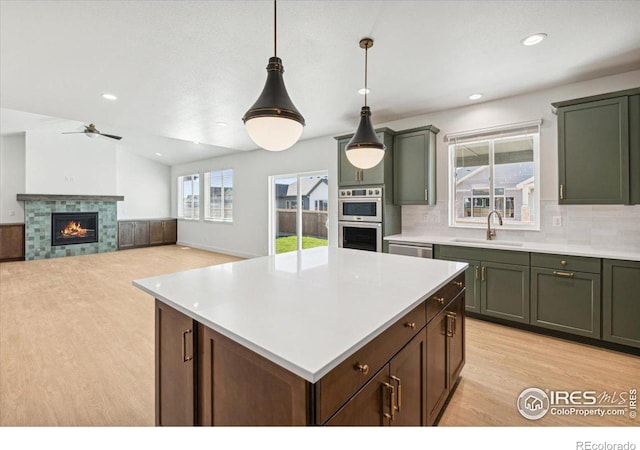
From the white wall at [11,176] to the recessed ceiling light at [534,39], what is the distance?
10.0m

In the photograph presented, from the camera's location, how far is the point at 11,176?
7.22 metres

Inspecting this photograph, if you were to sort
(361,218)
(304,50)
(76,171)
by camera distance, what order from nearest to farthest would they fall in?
(304,50)
(361,218)
(76,171)

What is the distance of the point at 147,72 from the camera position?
295cm

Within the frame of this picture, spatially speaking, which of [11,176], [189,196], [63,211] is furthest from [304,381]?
[11,176]

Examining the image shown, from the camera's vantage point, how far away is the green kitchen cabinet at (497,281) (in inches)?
120

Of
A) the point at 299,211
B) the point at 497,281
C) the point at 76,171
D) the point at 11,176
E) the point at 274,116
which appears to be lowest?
the point at 497,281

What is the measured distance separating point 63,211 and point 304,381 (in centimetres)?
942

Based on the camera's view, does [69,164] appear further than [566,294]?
Yes

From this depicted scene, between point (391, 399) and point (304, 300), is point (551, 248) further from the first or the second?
point (304, 300)

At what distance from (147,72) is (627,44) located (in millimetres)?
4197

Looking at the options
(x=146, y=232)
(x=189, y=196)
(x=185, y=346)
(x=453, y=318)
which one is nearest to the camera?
(x=185, y=346)

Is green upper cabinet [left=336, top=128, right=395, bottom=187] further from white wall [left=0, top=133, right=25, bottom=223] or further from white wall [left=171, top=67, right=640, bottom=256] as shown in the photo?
white wall [left=0, top=133, right=25, bottom=223]

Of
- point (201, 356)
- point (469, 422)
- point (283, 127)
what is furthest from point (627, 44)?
point (201, 356)

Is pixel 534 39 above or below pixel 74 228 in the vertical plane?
above
